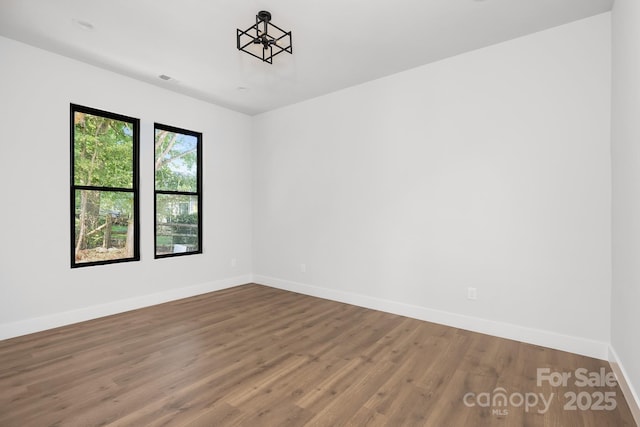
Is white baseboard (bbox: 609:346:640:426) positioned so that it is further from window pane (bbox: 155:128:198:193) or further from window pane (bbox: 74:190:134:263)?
window pane (bbox: 155:128:198:193)

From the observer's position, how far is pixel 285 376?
7.79 ft

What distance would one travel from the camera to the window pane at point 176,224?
4387 mm

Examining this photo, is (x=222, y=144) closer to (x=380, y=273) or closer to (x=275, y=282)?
(x=275, y=282)

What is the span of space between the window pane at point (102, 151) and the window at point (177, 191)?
0.39m

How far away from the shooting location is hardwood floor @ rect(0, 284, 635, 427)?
Answer: 1.92m

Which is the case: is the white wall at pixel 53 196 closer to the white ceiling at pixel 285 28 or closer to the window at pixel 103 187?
the window at pixel 103 187

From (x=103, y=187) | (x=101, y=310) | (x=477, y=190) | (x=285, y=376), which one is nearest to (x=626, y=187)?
(x=477, y=190)

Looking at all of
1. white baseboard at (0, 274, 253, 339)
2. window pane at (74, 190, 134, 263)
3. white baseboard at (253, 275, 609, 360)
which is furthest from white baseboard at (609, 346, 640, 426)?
window pane at (74, 190, 134, 263)

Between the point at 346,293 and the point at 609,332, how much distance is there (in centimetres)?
266

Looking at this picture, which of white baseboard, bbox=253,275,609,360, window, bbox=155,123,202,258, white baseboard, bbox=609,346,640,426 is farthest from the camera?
window, bbox=155,123,202,258

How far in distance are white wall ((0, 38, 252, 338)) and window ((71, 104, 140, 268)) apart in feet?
0.31

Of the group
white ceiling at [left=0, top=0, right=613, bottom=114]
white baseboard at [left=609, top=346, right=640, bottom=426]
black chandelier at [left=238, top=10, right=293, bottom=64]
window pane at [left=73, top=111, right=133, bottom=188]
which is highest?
white ceiling at [left=0, top=0, right=613, bottom=114]

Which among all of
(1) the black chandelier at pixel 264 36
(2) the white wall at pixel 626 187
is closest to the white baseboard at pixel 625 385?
(2) the white wall at pixel 626 187

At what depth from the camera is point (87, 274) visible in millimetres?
3637
